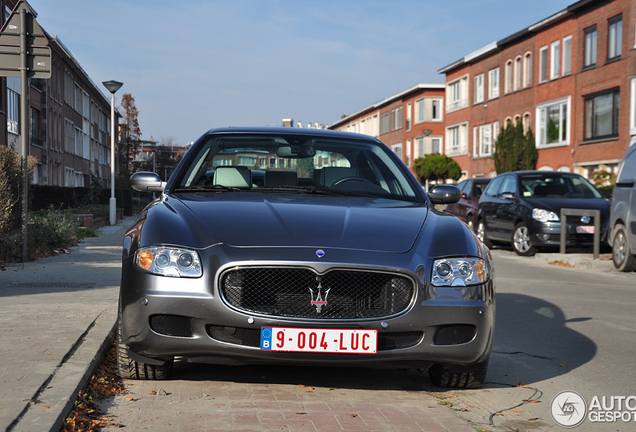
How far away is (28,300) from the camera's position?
7.19 meters

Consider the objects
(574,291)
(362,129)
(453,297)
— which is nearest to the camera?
(453,297)

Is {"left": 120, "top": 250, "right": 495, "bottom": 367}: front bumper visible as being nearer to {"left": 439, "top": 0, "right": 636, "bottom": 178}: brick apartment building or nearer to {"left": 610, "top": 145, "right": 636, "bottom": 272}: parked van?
{"left": 610, "top": 145, "right": 636, "bottom": 272}: parked van

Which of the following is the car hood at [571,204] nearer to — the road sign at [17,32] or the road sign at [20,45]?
the road sign at [20,45]

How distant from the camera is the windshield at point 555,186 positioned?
16172 millimetres

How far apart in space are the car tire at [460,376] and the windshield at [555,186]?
1203cm

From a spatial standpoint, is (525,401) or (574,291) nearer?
(525,401)

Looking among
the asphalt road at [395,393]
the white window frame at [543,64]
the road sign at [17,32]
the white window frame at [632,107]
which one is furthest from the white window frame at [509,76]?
the asphalt road at [395,393]

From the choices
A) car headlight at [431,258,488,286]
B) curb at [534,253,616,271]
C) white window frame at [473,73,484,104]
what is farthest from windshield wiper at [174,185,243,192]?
white window frame at [473,73,484,104]

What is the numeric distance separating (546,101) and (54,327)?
35.9 m

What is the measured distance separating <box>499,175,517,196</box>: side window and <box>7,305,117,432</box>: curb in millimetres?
12190

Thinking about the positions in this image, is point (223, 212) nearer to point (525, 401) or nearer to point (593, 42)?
point (525, 401)

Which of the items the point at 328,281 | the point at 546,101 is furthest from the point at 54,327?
the point at 546,101

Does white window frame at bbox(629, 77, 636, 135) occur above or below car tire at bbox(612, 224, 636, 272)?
above

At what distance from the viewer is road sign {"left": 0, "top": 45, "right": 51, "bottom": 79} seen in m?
10.7
